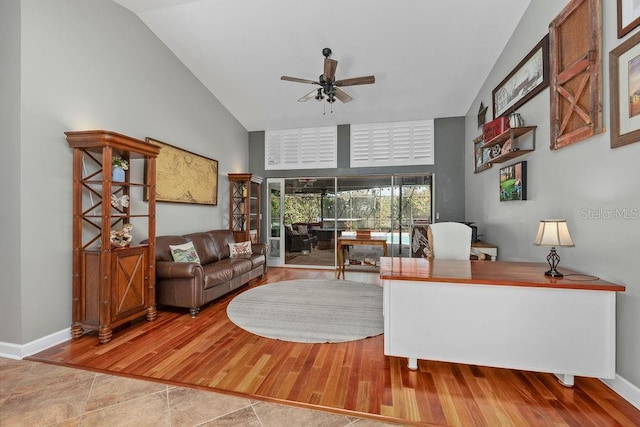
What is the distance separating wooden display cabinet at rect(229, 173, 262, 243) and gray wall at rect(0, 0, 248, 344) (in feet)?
6.87

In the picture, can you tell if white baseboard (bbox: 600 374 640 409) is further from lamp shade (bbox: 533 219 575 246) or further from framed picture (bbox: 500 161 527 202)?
framed picture (bbox: 500 161 527 202)

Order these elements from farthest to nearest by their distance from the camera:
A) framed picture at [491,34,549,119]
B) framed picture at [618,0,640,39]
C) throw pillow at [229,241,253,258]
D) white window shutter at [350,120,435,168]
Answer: white window shutter at [350,120,435,168]
throw pillow at [229,241,253,258]
framed picture at [491,34,549,119]
framed picture at [618,0,640,39]

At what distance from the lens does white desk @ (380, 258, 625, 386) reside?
1901 millimetres

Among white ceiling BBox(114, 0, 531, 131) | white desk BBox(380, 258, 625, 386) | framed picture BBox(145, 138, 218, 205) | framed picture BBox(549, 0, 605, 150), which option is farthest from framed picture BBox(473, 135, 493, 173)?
framed picture BBox(145, 138, 218, 205)

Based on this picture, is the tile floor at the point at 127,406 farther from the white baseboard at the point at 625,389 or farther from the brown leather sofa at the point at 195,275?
the white baseboard at the point at 625,389

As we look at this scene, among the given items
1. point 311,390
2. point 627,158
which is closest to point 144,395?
point 311,390

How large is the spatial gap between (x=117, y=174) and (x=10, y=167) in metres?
0.79

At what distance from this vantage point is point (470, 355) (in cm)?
207

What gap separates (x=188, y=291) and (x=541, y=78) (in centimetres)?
456

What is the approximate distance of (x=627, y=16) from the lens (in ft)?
6.07

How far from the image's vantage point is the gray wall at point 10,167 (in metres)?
2.40

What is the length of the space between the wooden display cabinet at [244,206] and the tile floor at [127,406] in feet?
11.7

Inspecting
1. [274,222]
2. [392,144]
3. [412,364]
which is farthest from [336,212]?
[412,364]

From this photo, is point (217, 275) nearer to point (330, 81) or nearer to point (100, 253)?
point (100, 253)
